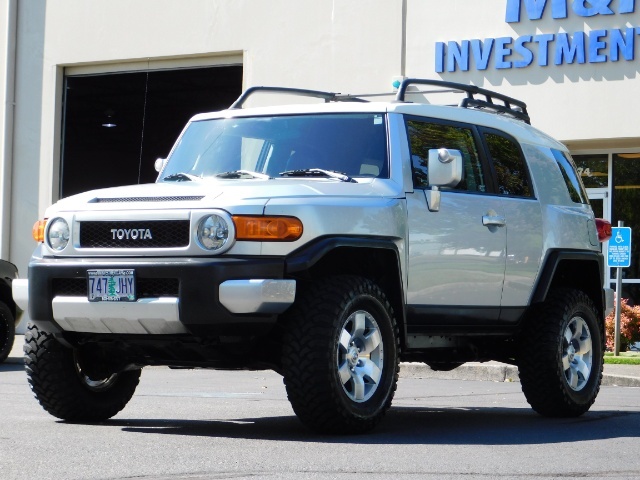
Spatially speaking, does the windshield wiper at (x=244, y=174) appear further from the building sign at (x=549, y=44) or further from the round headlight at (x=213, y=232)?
the building sign at (x=549, y=44)

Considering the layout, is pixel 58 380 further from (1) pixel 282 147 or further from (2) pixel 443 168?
(2) pixel 443 168

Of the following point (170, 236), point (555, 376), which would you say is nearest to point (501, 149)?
point (555, 376)

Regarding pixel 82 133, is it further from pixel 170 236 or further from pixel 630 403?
pixel 170 236

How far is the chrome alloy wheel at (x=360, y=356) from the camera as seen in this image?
763 cm

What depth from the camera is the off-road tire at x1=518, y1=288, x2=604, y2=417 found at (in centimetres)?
931

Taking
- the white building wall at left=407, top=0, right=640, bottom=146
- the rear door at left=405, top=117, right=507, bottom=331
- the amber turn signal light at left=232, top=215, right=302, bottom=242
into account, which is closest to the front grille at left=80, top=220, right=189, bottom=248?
the amber turn signal light at left=232, top=215, right=302, bottom=242

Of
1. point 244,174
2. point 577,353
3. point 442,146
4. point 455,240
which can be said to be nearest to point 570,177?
point 577,353

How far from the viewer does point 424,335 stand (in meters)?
8.62

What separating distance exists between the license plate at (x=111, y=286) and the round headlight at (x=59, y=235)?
15.9 inches

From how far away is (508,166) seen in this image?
9531mm

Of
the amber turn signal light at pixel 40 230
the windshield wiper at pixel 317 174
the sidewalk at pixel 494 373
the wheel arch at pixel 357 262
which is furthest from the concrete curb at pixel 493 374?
the amber turn signal light at pixel 40 230

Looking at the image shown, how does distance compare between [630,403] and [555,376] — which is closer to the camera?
[555,376]

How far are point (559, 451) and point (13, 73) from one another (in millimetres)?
20186

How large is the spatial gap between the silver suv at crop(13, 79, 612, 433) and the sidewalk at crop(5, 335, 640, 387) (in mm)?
4385
